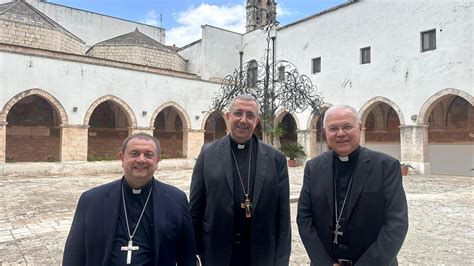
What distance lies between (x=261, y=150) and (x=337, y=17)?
1841 centimetres

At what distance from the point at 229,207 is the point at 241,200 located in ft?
0.39

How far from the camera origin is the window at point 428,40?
15.2m

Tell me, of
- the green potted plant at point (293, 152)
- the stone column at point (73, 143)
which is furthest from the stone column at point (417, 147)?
the stone column at point (73, 143)

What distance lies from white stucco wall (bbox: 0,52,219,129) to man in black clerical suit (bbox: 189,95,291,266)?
14.2 meters

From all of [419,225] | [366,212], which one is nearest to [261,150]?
[366,212]

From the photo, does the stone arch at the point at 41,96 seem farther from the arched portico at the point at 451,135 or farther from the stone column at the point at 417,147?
the arched portico at the point at 451,135

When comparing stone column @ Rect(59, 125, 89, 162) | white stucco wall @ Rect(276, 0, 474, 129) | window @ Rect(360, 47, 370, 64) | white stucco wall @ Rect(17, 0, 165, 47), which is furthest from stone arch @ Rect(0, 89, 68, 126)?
window @ Rect(360, 47, 370, 64)

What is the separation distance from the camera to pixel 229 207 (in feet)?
7.68

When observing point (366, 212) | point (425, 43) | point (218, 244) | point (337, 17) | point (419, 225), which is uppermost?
point (337, 17)

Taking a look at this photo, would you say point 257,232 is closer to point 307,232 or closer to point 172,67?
point 307,232

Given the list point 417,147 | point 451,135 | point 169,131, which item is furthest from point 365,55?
point 169,131

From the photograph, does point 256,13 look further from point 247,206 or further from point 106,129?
point 247,206

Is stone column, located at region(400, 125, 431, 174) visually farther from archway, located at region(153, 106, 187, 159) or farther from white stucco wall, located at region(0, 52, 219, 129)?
archway, located at region(153, 106, 187, 159)

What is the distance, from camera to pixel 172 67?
22.9m
